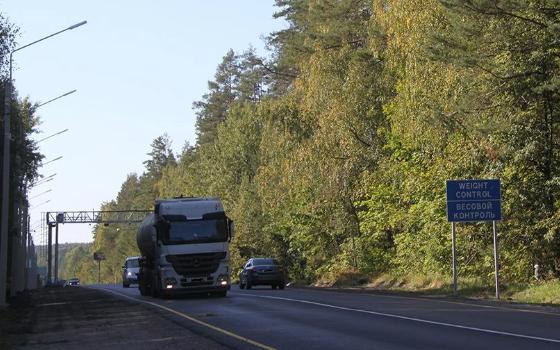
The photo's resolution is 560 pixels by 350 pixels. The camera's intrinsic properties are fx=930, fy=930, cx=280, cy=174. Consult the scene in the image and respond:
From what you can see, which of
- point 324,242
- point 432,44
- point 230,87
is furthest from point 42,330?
point 230,87

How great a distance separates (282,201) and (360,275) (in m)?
6.68

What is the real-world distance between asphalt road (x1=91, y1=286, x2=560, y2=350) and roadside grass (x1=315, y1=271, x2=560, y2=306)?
351cm

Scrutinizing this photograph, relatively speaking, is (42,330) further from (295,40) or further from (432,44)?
Answer: (295,40)

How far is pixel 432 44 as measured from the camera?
35.7 m

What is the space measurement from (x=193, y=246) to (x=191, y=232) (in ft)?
1.76

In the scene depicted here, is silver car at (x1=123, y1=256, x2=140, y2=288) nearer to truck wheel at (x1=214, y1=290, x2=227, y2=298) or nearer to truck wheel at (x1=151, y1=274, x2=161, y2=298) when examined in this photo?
truck wheel at (x1=151, y1=274, x2=161, y2=298)

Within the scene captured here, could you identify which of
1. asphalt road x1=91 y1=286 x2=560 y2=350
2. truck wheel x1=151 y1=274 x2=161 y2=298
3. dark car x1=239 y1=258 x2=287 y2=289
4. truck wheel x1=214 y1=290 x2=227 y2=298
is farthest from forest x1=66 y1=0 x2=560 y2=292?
truck wheel x1=151 y1=274 x2=161 y2=298

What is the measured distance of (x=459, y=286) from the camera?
3838 centimetres

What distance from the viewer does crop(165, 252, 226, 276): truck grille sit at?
115ft

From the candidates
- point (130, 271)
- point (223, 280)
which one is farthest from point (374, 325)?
point (130, 271)

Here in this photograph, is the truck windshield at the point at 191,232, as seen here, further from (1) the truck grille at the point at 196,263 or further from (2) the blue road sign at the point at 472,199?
(2) the blue road sign at the point at 472,199

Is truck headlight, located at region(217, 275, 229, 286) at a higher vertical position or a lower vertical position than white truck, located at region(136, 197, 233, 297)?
lower

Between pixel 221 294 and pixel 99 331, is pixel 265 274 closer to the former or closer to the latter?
pixel 221 294

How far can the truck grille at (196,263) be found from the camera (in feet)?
115
